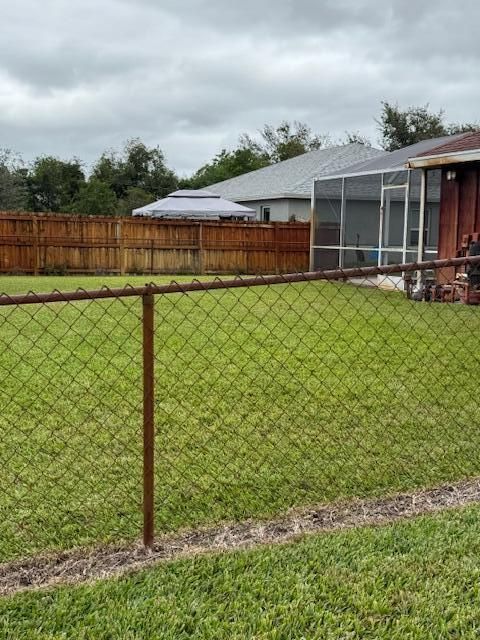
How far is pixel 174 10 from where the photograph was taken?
13.8 m

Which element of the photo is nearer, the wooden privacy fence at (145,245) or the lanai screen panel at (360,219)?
the lanai screen panel at (360,219)

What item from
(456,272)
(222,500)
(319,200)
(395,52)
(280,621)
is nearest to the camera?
(280,621)

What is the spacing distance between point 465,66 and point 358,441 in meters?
26.0

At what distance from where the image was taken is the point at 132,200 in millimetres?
34062

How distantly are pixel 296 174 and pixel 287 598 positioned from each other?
22.5m

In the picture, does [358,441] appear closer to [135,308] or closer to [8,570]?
[8,570]

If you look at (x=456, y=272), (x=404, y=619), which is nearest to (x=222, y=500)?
(x=404, y=619)

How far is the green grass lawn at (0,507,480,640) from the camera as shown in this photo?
2371 millimetres

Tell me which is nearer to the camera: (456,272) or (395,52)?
(456,272)

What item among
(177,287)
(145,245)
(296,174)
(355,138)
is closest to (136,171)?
(355,138)

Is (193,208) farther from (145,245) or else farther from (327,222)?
(327,222)

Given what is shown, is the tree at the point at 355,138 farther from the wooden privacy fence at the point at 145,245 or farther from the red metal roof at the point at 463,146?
the red metal roof at the point at 463,146

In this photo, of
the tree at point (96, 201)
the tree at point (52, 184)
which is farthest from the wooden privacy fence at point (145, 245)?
the tree at point (52, 184)

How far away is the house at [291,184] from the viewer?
22.5m
